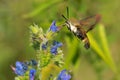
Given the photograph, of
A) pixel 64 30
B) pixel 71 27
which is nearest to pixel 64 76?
pixel 71 27

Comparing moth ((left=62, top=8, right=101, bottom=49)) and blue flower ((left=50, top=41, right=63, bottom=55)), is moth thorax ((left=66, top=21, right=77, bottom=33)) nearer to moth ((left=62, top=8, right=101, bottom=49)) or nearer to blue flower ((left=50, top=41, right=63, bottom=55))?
moth ((left=62, top=8, right=101, bottom=49))

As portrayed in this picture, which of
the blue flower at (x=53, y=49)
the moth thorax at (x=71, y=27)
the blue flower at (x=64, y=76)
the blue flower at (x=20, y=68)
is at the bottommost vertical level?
the blue flower at (x=64, y=76)

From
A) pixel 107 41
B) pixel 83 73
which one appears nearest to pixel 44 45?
pixel 107 41

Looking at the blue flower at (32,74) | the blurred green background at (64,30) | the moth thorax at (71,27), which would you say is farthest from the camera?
the blurred green background at (64,30)

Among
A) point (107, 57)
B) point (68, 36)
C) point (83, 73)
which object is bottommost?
point (107, 57)

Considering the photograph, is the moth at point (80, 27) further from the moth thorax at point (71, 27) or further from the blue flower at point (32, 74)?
the blue flower at point (32, 74)

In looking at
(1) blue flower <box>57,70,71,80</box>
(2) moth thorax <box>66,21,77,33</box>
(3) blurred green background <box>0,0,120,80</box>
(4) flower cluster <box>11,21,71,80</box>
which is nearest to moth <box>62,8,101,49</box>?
(2) moth thorax <box>66,21,77,33</box>

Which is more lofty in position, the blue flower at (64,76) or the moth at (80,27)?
the moth at (80,27)

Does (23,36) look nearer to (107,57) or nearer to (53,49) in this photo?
(107,57)

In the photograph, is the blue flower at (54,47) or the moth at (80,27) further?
the moth at (80,27)

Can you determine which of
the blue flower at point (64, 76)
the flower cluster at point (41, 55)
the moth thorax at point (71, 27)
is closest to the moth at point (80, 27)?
the moth thorax at point (71, 27)
